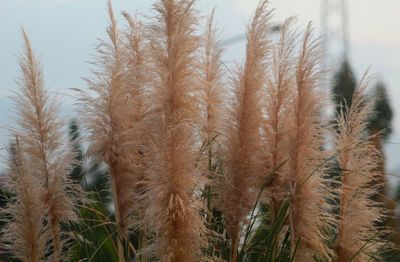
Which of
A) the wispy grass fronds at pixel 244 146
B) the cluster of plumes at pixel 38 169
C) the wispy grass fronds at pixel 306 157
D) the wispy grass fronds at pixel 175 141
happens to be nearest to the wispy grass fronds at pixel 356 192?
the wispy grass fronds at pixel 306 157

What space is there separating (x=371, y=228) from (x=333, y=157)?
544 millimetres

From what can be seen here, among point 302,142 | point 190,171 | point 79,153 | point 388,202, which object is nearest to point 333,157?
point 302,142

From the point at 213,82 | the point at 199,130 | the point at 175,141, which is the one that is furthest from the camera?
the point at 213,82

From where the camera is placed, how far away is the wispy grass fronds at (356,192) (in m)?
4.64

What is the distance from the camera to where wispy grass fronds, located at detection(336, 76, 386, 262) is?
15.2ft

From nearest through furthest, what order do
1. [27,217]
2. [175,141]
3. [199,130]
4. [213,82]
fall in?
[175,141] → [199,130] → [27,217] → [213,82]

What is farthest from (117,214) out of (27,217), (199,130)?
(199,130)

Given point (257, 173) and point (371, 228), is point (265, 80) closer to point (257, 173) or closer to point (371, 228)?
point (257, 173)

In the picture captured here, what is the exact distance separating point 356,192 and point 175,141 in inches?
53.6

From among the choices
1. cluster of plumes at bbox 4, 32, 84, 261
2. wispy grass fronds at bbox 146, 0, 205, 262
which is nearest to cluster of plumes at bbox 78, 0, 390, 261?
wispy grass fronds at bbox 146, 0, 205, 262

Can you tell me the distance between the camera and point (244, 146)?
4.16 metres

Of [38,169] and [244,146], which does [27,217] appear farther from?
[244,146]

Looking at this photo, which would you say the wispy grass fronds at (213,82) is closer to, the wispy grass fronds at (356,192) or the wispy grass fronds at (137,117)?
the wispy grass fronds at (137,117)

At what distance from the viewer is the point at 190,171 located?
3865 mm
